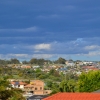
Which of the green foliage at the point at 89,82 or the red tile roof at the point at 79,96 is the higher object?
the green foliage at the point at 89,82

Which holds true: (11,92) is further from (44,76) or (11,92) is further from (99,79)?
(44,76)

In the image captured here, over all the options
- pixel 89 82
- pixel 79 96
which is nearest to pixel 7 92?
pixel 79 96

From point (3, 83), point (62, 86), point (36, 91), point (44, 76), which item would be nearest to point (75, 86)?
point (62, 86)

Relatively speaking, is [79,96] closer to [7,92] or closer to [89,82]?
[7,92]

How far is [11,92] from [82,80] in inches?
1575

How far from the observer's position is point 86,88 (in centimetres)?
6800

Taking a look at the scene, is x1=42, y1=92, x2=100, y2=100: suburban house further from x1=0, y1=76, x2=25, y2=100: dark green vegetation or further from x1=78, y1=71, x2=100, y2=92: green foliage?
x1=78, y1=71, x2=100, y2=92: green foliage

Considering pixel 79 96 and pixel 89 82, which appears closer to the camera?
pixel 79 96

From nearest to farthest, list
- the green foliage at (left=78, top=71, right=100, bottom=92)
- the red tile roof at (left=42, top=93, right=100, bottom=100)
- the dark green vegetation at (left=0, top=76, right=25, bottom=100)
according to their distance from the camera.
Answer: the dark green vegetation at (left=0, top=76, right=25, bottom=100), the red tile roof at (left=42, top=93, right=100, bottom=100), the green foliage at (left=78, top=71, right=100, bottom=92)

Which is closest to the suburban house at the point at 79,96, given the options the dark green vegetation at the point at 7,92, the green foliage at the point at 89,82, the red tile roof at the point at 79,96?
the red tile roof at the point at 79,96

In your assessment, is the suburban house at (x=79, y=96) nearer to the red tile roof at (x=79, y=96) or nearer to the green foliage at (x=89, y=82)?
the red tile roof at (x=79, y=96)

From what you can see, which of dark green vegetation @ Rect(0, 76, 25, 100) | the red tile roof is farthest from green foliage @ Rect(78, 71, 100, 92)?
dark green vegetation @ Rect(0, 76, 25, 100)

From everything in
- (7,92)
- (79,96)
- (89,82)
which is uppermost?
(89,82)

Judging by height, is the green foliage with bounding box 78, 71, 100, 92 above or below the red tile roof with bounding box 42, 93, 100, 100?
above
